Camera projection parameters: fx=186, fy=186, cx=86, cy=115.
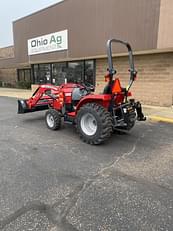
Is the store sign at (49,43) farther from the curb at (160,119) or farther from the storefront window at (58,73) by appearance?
the curb at (160,119)

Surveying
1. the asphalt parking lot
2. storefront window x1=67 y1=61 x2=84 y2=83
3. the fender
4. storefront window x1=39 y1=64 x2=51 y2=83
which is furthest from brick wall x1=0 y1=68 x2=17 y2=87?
the fender

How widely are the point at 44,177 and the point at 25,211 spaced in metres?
0.81

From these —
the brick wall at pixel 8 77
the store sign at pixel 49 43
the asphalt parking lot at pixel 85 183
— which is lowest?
the asphalt parking lot at pixel 85 183

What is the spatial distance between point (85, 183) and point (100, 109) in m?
1.90

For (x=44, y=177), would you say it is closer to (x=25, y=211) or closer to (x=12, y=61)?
(x=25, y=211)

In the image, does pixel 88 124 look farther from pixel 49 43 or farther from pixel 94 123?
pixel 49 43

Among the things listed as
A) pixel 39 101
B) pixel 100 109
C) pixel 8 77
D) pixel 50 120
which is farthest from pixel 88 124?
pixel 8 77

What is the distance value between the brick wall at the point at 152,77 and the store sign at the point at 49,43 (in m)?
3.61

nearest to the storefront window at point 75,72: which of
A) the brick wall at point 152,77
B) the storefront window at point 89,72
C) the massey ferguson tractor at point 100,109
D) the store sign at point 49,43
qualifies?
the storefront window at point 89,72

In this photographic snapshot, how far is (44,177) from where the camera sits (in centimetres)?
316

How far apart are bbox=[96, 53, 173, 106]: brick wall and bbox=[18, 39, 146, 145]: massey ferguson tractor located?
4697 millimetres

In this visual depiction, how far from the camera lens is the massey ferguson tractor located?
14.2 ft

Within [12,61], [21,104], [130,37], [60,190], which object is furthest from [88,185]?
[12,61]

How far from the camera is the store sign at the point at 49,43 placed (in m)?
11.6
